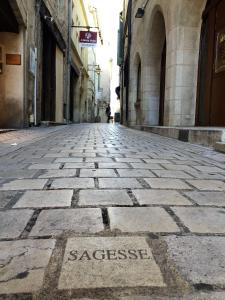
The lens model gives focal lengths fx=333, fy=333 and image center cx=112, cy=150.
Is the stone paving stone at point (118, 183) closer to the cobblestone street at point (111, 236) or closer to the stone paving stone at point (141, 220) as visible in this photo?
the cobblestone street at point (111, 236)

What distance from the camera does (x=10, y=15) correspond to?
8578mm

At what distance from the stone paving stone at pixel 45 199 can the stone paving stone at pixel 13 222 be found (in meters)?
0.12

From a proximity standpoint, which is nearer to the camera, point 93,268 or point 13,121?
point 93,268

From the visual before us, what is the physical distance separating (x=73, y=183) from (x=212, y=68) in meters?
6.02

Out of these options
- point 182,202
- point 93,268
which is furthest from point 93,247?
point 182,202

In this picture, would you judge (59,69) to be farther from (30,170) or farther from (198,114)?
(30,170)

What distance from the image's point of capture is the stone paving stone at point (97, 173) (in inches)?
105

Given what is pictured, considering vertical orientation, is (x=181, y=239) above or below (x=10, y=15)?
below

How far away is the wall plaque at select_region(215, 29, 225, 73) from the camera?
22.7 ft

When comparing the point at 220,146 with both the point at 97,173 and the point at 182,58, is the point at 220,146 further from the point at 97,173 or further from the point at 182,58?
the point at 182,58

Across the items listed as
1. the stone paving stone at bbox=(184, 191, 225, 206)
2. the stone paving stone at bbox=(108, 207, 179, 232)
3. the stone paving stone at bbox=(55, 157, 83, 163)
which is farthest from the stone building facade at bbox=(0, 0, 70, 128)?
the stone paving stone at bbox=(108, 207, 179, 232)

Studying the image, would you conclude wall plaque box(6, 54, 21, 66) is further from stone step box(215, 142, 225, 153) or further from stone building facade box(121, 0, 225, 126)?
stone step box(215, 142, 225, 153)

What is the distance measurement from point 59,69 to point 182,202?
1611 centimetres

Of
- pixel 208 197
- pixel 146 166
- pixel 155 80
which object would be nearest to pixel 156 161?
pixel 146 166
